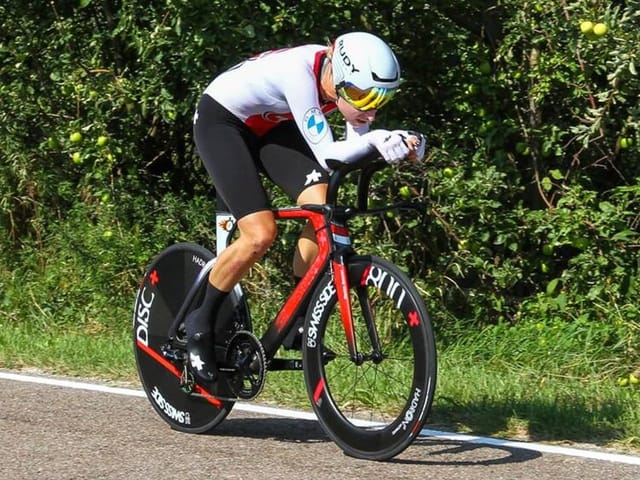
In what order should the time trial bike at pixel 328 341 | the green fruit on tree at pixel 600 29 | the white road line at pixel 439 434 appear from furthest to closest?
the green fruit on tree at pixel 600 29 → the white road line at pixel 439 434 → the time trial bike at pixel 328 341

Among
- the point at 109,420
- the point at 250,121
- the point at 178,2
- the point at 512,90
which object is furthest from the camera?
the point at 512,90

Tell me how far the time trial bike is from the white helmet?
273 millimetres

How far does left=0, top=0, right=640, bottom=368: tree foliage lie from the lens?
27.3 ft

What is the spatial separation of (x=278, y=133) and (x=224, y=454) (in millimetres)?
1443

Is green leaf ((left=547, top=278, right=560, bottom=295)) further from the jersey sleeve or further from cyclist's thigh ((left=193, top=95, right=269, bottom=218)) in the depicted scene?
the jersey sleeve

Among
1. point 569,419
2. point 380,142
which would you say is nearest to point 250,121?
point 380,142

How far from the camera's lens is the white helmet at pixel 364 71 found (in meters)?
5.57

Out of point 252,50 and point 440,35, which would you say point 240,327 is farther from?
point 440,35

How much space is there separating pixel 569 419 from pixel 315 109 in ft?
6.35

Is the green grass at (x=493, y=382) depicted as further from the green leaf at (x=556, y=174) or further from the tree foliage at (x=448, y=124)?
the green leaf at (x=556, y=174)

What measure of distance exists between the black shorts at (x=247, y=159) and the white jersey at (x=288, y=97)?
50mm

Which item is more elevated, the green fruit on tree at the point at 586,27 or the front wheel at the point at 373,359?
the green fruit on tree at the point at 586,27

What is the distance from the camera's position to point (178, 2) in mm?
8242

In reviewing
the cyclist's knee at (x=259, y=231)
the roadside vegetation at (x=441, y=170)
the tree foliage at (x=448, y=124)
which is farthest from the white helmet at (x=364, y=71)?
the tree foliage at (x=448, y=124)
